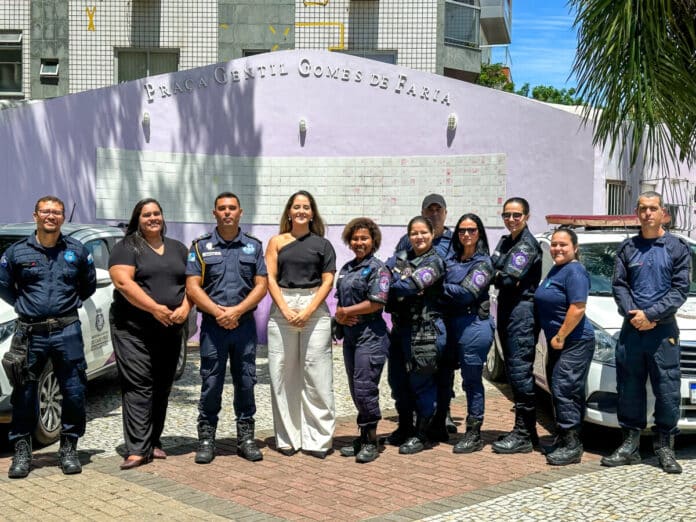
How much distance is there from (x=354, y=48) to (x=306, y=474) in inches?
499

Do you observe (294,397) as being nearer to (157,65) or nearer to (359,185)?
(359,185)

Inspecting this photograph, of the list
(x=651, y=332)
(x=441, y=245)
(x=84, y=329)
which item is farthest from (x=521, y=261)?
(x=84, y=329)

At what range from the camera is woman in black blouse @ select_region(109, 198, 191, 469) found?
652 centimetres

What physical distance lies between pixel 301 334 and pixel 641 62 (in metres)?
4.67

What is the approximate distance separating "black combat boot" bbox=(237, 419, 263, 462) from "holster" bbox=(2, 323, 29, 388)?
156 centimetres

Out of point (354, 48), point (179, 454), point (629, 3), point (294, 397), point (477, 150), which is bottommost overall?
point (179, 454)

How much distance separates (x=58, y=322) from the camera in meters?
6.28

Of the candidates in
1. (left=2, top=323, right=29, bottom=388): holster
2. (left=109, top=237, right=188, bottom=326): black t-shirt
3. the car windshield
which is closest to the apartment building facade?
the car windshield

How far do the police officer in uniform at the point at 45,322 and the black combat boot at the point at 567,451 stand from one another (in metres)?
3.31

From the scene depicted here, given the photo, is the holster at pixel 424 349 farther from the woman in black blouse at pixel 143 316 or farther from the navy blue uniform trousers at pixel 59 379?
the navy blue uniform trousers at pixel 59 379

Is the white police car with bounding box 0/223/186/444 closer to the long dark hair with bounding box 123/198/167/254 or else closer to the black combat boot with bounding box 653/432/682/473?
the long dark hair with bounding box 123/198/167/254

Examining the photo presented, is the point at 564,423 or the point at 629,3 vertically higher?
the point at 629,3

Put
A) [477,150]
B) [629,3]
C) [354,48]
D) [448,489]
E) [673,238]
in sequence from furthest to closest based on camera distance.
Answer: [354,48] → [477,150] → [629,3] → [673,238] → [448,489]

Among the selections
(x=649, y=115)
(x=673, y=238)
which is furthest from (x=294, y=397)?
(x=649, y=115)
